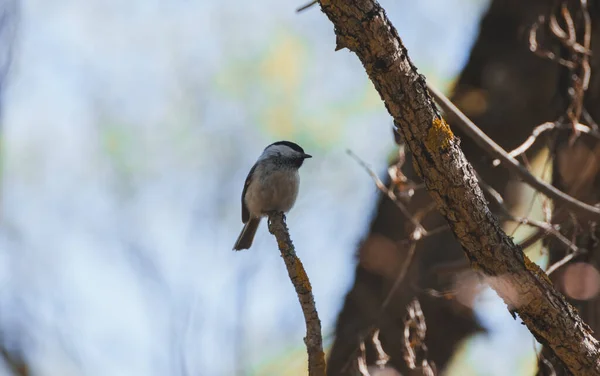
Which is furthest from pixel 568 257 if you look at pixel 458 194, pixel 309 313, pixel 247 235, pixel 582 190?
pixel 247 235

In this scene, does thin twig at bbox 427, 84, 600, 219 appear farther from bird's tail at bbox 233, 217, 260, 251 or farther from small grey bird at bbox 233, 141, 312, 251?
bird's tail at bbox 233, 217, 260, 251

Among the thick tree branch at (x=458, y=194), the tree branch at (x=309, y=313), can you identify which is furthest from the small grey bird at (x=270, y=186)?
the thick tree branch at (x=458, y=194)

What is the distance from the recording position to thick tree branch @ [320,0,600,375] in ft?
8.27

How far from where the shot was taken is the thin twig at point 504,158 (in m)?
3.77

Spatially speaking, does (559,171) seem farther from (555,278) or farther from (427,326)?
(427,326)

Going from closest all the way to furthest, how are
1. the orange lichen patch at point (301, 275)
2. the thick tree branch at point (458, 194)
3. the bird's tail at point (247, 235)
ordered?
1. the thick tree branch at point (458, 194)
2. the orange lichen patch at point (301, 275)
3. the bird's tail at point (247, 235)

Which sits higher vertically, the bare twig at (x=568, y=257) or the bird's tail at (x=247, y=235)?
the bare twig at (x=568, y=257)

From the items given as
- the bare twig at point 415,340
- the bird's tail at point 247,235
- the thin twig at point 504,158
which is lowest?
the bare twig at point 415,340

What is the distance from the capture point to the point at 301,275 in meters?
2.86

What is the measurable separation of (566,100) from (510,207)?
2.62 feet

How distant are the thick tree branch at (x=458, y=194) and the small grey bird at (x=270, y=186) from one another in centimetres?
265

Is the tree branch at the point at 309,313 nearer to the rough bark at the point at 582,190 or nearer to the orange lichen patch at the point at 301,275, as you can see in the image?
the orange lichen patch at the point at 301,275

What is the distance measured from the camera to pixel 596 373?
106 inches

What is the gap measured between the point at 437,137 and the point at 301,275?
76 cm
